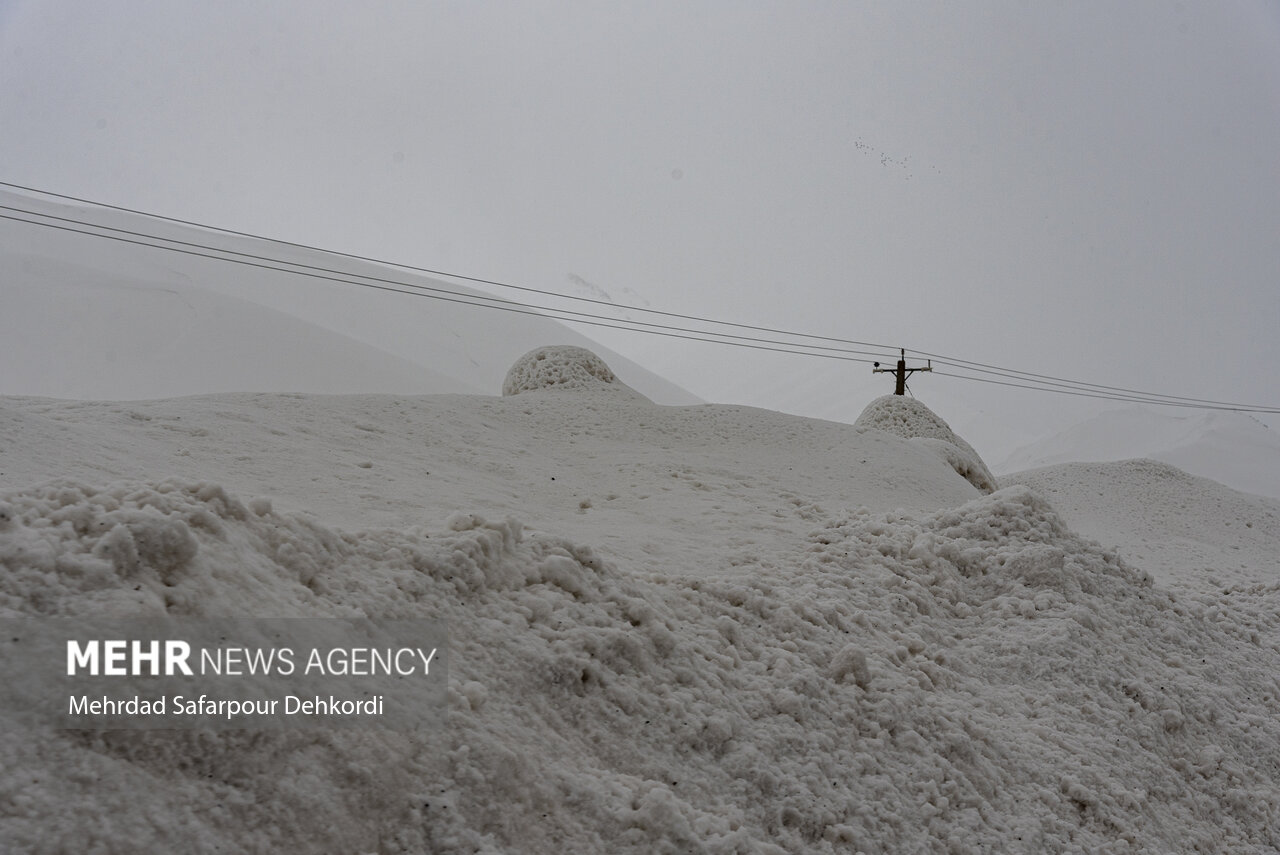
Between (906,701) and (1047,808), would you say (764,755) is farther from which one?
(1047,808)

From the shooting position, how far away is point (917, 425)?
11062 millimetres

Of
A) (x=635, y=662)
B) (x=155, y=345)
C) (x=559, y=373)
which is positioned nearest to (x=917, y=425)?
(x=559, y=373)

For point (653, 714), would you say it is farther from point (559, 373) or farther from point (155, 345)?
point (155, 345)

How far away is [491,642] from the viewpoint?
2459 millimetres

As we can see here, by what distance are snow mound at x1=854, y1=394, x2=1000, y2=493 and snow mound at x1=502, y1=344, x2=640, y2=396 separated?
123 inches

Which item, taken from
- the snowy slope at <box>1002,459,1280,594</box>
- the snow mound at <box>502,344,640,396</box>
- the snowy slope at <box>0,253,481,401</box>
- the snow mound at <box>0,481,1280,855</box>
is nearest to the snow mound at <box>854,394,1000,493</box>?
the snowy slope at <box>1002,459,1280,594</box>

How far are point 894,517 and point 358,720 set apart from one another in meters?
3.70

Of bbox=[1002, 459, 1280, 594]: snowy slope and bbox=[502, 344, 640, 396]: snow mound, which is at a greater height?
bbox=[502, 344, 640, 396]: snow mound

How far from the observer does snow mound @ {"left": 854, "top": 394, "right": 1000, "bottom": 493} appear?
1017 cm

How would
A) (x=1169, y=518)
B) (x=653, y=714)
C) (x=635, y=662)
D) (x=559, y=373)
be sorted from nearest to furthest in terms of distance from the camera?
(x=653, y=714) → (x=635, y=662) → (x=559, y=373) → (x=1169, y=518)

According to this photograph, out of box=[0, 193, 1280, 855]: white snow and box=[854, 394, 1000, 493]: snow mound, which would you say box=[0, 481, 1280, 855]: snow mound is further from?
box=[854, 394, 1000, 493]: snow mound

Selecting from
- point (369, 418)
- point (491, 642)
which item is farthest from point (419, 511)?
point (369, 418)

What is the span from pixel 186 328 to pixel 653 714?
85.7 ft

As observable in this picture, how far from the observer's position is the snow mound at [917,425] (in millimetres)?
10172
